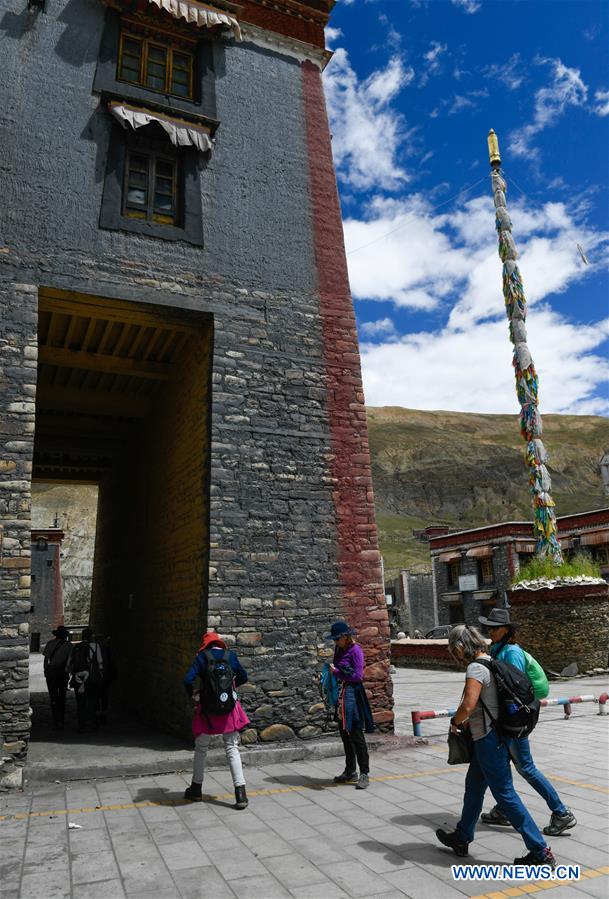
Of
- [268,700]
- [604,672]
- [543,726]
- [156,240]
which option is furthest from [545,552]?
[156,240]

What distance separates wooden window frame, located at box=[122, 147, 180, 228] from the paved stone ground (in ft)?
24.1

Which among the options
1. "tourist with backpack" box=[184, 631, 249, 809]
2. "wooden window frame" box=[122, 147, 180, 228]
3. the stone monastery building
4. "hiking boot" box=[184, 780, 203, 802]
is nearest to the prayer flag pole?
the stone monastery building

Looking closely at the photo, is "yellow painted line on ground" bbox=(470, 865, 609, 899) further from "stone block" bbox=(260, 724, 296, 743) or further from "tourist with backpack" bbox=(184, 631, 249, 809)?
"stone block" bbox=(260, 724, 296, 743)

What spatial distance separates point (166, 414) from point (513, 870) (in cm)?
868

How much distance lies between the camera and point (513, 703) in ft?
13.2

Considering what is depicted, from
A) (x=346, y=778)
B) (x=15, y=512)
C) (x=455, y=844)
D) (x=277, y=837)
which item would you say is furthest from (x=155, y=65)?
(x=455, y=844)

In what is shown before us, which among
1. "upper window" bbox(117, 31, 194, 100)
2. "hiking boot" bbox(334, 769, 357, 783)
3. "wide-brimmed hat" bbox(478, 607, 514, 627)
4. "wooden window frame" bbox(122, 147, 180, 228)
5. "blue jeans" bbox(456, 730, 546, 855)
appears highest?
"upper window" bbox(117, 31, 194, 100)

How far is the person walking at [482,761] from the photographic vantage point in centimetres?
392

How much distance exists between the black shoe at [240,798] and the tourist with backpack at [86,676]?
4.94m

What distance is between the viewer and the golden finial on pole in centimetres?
2122

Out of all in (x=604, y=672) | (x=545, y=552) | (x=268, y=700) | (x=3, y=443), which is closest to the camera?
(x=3, y=443)

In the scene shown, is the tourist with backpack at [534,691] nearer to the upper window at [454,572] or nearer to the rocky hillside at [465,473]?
the upper window at [454,572]

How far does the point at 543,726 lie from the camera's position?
9594 mm

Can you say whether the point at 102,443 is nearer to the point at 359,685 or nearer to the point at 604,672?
the point at 359,685
